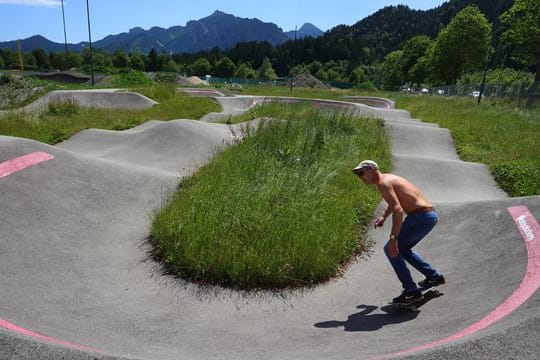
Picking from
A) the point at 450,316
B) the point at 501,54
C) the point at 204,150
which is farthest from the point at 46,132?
the point at 501,54

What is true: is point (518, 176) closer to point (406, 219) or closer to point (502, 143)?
point (502, 143)

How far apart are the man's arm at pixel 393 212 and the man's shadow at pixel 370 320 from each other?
0.75m

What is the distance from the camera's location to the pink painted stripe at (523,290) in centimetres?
344

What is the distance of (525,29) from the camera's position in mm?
29000

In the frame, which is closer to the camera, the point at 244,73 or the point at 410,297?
the point at 410,297

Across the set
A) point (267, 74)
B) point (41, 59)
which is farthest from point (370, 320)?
point (41, 59)

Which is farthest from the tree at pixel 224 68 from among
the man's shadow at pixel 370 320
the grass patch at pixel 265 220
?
the man's shadow at pixel 370 320

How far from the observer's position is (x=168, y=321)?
453cm

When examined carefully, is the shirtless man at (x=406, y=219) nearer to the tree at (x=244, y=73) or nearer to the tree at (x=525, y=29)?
the tree at (x=525, y=29)

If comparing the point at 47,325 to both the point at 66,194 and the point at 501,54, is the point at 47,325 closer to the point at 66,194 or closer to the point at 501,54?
the point at 66,194

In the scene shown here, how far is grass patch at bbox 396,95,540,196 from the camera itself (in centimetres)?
977

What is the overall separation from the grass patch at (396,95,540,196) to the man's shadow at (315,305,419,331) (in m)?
6.38

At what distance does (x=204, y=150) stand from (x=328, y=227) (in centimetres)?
626

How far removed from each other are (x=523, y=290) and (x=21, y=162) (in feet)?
28.0
